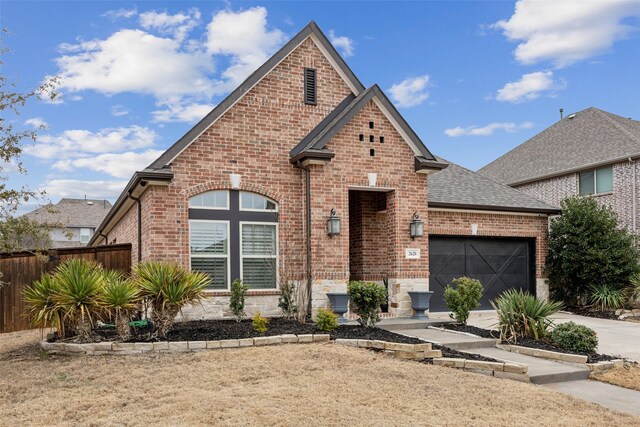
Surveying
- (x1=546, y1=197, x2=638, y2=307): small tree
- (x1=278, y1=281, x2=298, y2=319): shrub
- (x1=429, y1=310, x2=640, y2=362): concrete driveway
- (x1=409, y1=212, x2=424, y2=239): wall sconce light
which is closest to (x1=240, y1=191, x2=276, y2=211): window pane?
(x1=278, y1=281, x2=298, y2=319): shrub

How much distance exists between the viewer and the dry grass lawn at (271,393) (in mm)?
6230

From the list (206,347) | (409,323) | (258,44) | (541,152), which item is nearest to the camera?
(206,347)

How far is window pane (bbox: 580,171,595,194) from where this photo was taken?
2288 cm

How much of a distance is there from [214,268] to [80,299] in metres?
3.59

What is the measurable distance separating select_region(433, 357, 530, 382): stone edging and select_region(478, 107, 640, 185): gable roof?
15127mm

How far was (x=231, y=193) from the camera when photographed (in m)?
13.2

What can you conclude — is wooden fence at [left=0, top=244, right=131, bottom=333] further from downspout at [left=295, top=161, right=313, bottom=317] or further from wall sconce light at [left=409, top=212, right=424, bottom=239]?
wall sconce light at [left=409, top=212, right=424, bottom=239]

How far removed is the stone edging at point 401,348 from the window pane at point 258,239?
3.99 meters

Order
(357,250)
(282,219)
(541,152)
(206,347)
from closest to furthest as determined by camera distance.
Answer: (206,347)
(282,219)
(357,250)
(541,152)

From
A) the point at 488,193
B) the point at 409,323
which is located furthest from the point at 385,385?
the point at 488,193

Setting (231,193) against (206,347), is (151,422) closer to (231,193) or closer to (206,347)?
(206,347)

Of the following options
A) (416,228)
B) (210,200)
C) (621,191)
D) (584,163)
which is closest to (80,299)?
(210,200)

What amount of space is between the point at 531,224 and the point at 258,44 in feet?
33.5

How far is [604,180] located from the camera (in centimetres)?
2233
